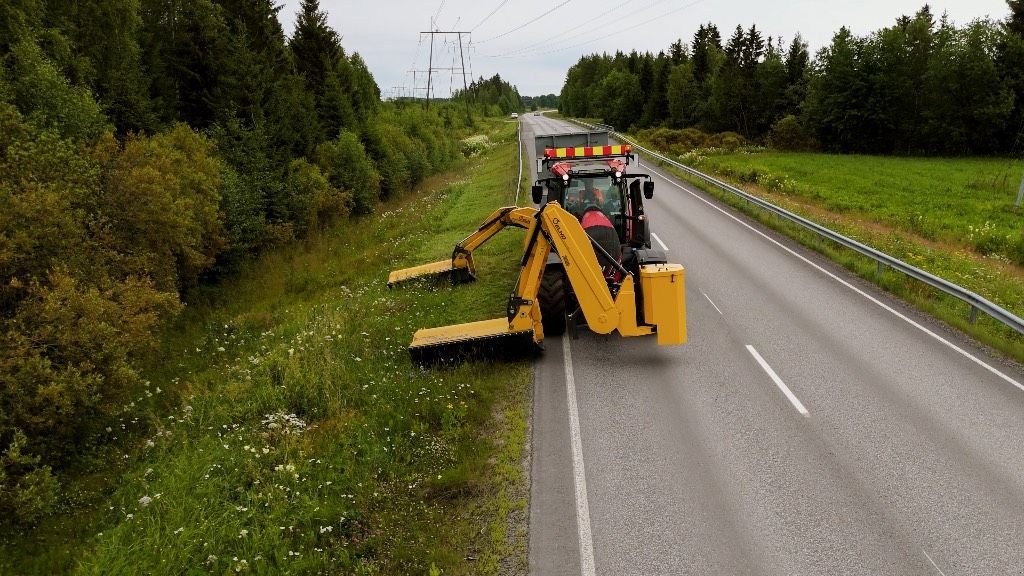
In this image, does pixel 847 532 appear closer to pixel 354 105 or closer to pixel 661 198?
pixel 661 198

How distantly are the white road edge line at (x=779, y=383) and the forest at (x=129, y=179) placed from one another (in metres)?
10.4

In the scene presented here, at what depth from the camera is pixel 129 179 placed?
15.9 m

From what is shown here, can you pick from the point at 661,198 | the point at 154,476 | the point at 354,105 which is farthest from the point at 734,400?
the point at 354,105

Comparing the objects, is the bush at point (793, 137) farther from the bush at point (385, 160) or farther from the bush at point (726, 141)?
the bush at point (385, 160)

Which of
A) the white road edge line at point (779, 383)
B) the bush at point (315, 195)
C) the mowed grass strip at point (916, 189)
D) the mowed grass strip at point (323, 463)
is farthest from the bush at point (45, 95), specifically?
the mowed grass strip at point (916, 189)

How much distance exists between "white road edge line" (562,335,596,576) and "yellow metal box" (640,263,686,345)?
163cm

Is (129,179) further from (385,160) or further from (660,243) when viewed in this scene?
(385,160)

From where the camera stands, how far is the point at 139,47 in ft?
77.7

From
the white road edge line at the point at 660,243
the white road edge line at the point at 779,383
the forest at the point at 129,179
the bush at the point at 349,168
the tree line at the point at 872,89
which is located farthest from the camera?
the tree line at the point at 872,89

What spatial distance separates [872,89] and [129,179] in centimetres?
5454

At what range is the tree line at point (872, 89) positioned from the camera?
1775 inches

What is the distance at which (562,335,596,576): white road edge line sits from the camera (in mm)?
6125

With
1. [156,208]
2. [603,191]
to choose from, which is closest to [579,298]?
[603,191]

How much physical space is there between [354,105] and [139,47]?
20695 millimetres
